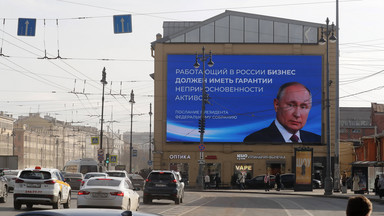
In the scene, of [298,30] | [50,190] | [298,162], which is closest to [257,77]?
[298,30]

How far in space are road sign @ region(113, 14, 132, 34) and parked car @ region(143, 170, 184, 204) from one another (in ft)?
21.6

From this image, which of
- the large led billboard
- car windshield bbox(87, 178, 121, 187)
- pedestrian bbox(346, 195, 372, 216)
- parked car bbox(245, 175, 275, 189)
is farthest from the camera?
the large led billboard

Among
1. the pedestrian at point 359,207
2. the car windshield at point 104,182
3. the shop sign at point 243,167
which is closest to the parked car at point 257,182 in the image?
the shop sign at point 243,167

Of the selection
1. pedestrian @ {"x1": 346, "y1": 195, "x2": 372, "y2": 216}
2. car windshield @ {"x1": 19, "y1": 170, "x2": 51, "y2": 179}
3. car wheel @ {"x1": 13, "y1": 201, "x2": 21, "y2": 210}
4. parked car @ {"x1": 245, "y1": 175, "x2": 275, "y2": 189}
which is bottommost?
parked car @ {"x1": 245, "y1": 175, "x2": 275, "y2": 189}

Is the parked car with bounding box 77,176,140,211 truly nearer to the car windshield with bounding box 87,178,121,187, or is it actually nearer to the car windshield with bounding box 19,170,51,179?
the car windshield with bounding box 87,178,121,187

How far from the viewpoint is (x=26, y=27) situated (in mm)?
32750

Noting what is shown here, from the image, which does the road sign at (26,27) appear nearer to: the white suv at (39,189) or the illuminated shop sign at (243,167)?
the white suv at (39,189)

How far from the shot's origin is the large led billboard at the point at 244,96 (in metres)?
71.0

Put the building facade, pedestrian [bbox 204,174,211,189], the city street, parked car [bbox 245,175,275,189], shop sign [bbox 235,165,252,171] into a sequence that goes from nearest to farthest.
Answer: the city street, pedestrian [bbox 204,174,211,189], parked car [bbox 245,175,275,189], the building facade, shop sign [bbox 235,165,252,171]

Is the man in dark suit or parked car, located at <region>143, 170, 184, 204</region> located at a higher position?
the man in dark suit

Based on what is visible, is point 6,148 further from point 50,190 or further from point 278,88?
point 50,190

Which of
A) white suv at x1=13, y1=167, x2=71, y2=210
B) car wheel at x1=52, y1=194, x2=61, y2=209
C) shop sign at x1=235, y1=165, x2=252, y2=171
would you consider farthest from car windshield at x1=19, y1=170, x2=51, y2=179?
shop sign at x1=235, y1=165, x2=252, y2=171

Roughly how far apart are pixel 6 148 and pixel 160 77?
105246 millimetres

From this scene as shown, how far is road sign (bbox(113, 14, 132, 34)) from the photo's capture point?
105 feet
